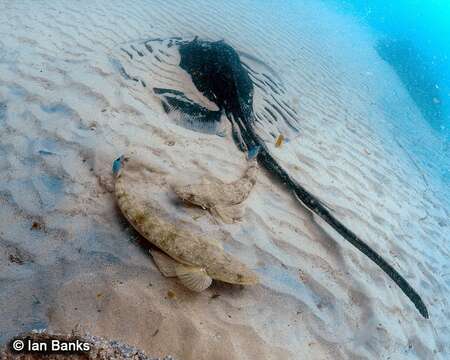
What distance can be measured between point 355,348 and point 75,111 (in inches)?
161

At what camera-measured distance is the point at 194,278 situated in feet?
7.97

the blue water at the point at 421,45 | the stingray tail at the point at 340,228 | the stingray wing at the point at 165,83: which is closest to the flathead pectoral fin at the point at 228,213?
the stingray tail at the point at 340,228

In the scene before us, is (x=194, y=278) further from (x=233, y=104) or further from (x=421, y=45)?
(x=421, y=45)

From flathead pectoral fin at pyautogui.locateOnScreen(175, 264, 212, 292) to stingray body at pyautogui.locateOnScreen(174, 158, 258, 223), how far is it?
86cm

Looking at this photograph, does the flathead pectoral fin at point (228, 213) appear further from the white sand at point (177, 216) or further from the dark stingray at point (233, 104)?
the dark stingray at point (233, 104)

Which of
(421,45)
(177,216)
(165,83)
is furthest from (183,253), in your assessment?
(421,45)

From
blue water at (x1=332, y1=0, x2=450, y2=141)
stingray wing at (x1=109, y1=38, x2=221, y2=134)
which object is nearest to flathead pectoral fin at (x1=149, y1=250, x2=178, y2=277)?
stingray wing at (x1=109, y1=38, x2=221, y2=134)

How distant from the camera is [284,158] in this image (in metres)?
4.82

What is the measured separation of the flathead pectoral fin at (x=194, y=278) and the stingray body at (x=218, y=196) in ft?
2.81

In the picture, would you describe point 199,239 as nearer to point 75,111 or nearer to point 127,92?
point 75,111

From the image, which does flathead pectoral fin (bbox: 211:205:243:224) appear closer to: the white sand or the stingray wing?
the white sand

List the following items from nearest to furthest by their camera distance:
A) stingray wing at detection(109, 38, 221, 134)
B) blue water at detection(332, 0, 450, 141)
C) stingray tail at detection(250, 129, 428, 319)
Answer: stingray tail at detection(250, 129, 428, 319)
stingray wing at detection(109, 38, 221, 134)
blue water at detection(332, 0, 450, 141)

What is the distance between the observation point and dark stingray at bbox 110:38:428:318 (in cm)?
371

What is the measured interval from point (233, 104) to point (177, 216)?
253 cm
